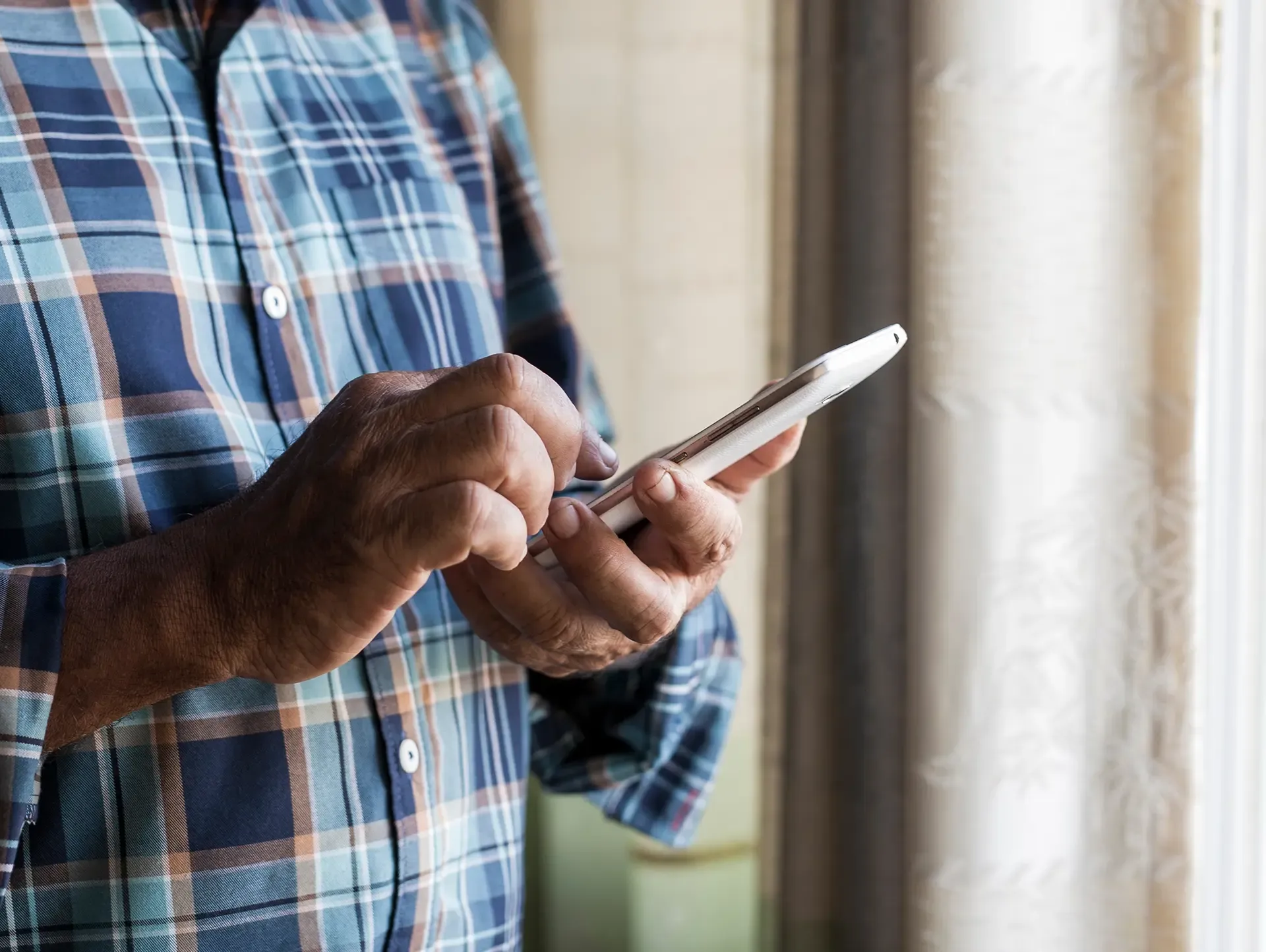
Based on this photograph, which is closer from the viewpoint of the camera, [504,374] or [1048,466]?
[504,374]

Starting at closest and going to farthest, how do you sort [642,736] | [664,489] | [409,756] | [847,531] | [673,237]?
[664,489] → [409,756] → [642,736] → [847,531] → [673,237]

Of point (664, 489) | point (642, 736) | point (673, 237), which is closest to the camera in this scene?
point (664, 489)

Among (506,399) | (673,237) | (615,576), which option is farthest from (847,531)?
(506,399)

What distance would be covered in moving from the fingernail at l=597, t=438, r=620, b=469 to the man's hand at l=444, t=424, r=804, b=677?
0.06 ft

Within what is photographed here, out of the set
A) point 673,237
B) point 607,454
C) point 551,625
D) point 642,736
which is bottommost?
point 642,736

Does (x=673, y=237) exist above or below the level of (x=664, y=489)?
above

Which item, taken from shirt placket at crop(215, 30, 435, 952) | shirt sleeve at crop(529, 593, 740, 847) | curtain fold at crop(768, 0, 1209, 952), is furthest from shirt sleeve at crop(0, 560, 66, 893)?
curtain fold at crop(768, 0, 1209, 952)

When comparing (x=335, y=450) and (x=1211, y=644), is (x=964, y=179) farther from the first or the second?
(x=335, y=450)

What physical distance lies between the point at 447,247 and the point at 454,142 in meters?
0.11

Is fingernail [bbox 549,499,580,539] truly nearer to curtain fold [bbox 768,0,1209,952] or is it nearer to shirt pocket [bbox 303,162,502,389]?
shirt pocket [bbox 303,162,502,389]

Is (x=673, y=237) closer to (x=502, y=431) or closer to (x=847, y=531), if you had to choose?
(x=847, y=531)

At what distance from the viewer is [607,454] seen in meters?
0.56

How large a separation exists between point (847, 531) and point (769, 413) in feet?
1.50

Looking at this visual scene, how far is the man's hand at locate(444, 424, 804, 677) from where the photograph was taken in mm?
563
